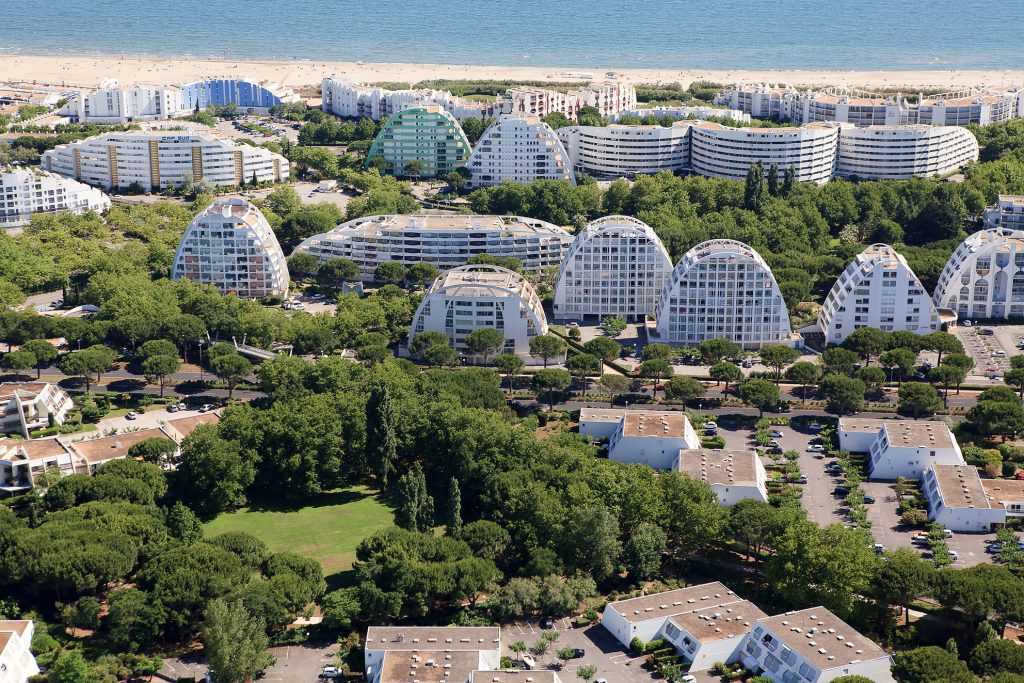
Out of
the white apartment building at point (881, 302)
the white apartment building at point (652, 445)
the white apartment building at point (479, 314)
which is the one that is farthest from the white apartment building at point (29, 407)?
the white apartment building at point (881, 302)

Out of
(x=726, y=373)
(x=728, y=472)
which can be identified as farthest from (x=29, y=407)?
(x=726, y=373)

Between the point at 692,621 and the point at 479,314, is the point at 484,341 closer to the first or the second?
the point at 479,314

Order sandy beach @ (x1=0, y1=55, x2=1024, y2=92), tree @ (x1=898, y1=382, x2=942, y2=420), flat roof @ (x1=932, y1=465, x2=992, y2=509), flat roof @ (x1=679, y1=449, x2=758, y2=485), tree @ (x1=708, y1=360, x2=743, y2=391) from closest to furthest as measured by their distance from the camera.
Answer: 1. flat roof @ (x1=932, y1=465, x2=992, y2=509)
2. flat roof @ (x1=679, y1=449, x2=758, y2=485)
3. tree @ (x1=898, y1=382, x2=942, y2=420)
4. tree @ (x1=708, y1=360, x2=743, y2=391)
5. sandy beach @ (x1=0, y1=55, x2=1024, y2=92)

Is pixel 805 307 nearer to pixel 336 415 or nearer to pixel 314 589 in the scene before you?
pixel 336 415

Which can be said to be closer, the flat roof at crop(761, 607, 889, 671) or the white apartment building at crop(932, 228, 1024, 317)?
the flat roof at crop(761, 607, 889, 671)


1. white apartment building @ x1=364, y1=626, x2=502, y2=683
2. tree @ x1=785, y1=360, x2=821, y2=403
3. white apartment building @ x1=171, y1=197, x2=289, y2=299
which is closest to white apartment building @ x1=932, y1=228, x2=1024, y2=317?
tree @ x1=785, y1=360, x2=821, y2=403

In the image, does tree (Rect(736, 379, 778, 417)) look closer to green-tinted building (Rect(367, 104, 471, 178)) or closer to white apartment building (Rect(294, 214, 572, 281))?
white apartment building (Rect(294, 214, 572, 281))

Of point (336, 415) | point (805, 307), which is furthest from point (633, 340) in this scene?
point (336, 415)

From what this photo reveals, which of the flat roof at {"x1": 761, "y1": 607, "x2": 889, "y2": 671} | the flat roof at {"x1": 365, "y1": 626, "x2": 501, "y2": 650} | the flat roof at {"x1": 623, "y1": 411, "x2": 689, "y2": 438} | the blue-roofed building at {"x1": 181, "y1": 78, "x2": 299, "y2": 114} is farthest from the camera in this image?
the blue-roofed building at {"x1": 181, "y1": 78, "x2": 299, "y2": 114}
